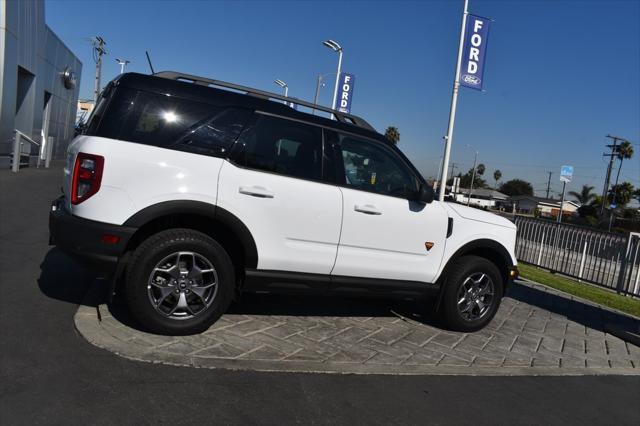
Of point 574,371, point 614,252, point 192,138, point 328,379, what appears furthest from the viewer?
point 614,252

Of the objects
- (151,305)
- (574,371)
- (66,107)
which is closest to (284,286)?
(151,305)

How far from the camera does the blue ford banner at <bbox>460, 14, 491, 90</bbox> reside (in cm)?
1367

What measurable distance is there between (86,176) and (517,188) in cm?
14544

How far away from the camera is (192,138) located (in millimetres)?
4246

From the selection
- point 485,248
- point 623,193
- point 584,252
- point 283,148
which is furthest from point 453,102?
point 623,193

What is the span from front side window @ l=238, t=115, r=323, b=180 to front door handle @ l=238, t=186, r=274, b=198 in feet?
0.62

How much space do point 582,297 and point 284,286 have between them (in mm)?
6779

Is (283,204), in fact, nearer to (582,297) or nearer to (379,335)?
(379,335)

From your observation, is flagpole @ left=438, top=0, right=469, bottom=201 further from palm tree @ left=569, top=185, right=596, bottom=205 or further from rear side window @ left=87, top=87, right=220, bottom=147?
palm tree @ left=569, top=185, right=596, bottom=205

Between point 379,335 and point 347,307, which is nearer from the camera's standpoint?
point 379,335

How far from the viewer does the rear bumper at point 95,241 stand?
399 centimetres

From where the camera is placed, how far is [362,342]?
4867 millimetres

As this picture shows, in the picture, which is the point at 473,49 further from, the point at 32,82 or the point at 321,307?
the point at 32,82

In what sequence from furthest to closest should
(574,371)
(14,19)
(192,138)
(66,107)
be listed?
1. (66,107)
2. (14,19)
3. (574,371)
4. (192,138)
